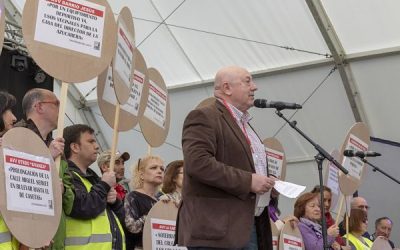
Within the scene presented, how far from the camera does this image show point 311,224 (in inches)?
213

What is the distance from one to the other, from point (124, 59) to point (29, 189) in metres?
1.16

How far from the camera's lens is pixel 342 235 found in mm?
6273

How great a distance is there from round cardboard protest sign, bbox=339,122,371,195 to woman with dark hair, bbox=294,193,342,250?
26 cm

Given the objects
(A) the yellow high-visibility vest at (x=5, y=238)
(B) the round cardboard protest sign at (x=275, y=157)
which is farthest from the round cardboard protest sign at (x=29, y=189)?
(B) the round cardboard protest sign at (x=275, y=157)

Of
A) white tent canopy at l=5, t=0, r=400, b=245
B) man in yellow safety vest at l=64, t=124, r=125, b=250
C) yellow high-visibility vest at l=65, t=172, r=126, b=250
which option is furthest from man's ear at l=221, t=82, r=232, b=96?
white tent canopy at l=5, t=0, r=400, b=245

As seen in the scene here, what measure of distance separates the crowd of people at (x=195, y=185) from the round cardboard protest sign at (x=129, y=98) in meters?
0.18

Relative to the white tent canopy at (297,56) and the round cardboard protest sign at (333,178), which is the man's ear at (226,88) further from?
the white tent canopy at (297,56)

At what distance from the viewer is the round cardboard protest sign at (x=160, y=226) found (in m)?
4.16

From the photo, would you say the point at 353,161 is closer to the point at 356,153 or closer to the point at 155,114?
the point at 356,153

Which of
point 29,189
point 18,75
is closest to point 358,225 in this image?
point 29,189

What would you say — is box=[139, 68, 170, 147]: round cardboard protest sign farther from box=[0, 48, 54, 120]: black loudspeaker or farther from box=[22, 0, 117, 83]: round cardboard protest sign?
box=[0, 48, 54, 120]: black loudspeaker

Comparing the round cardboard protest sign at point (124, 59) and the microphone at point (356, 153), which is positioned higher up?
the round cardboard protest sign at point (124, 59)

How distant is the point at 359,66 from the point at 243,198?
625 centimetres

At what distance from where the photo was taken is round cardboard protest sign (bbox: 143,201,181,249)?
416cm
